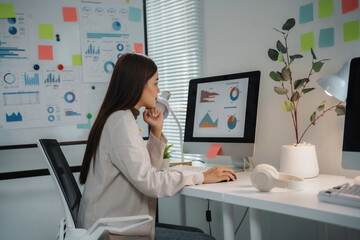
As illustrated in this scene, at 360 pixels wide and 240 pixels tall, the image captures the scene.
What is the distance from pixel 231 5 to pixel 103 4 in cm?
78

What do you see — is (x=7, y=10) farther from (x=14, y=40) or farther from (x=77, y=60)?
(x=77, y=60)

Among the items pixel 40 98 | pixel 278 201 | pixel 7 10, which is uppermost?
pixel 7 10

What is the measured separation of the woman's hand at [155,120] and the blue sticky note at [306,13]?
838mm

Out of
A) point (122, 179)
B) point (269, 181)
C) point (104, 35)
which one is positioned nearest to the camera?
point (269, 181)

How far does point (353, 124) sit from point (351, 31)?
1.62 feet

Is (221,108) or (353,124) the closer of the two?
(353,124)

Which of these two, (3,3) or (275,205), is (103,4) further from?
(275,205)

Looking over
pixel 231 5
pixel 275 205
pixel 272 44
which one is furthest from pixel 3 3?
pixel 275 205

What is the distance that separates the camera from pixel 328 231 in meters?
1.72

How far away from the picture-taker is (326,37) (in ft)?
5.47

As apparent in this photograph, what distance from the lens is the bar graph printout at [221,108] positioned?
69.9 inches

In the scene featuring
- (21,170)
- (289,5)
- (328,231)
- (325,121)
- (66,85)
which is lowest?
(328,231)

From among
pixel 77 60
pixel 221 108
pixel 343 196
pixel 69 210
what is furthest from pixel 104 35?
pixel 343 196

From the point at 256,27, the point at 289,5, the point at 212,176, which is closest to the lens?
the point at 212,176
